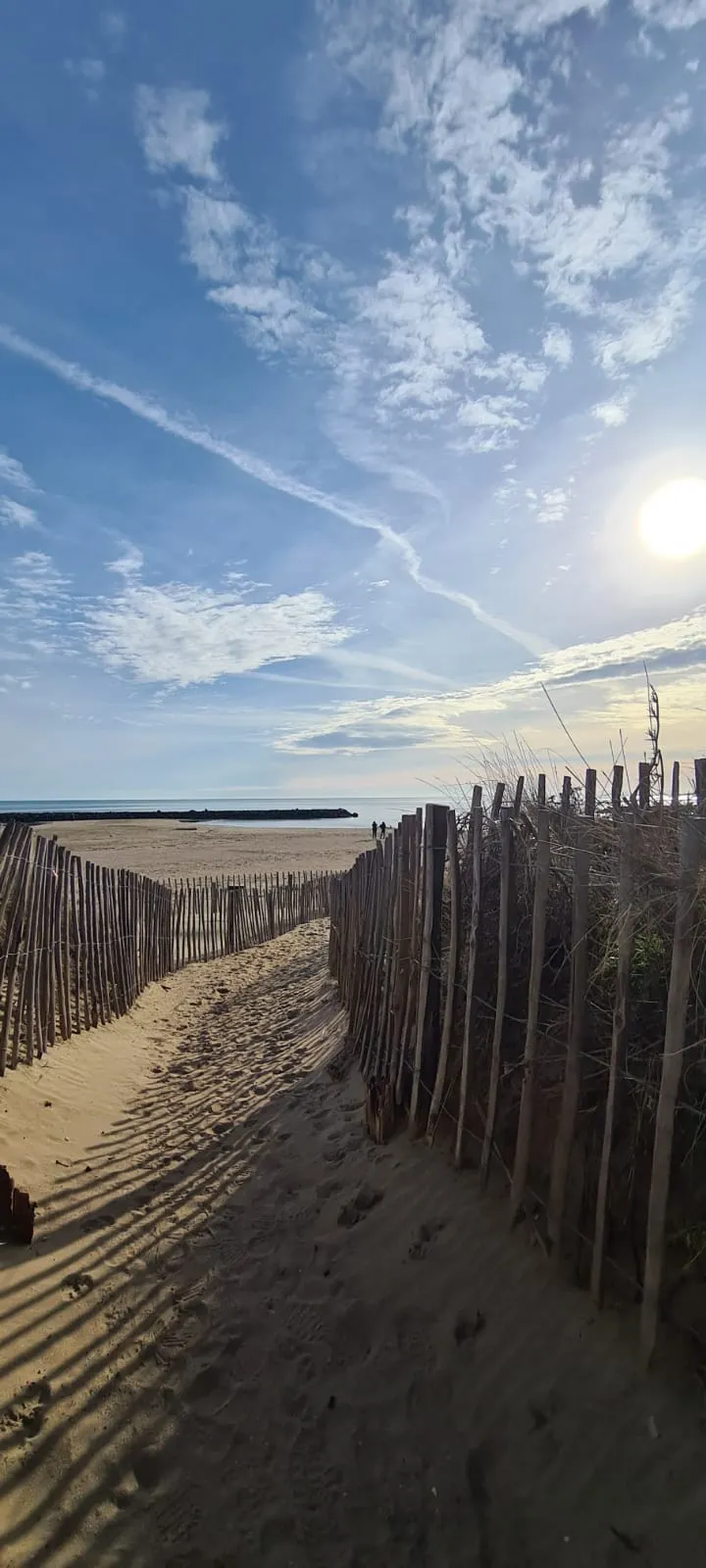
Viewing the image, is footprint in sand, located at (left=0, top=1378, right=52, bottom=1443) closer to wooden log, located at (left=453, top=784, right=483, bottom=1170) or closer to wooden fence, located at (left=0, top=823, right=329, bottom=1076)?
wooden log, located at (left=453, top=784, right=483, bottom=1170)

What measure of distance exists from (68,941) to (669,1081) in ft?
18.7

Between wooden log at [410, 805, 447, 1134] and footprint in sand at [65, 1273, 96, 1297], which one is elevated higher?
wooden log at [410, 805, 447, 1134]

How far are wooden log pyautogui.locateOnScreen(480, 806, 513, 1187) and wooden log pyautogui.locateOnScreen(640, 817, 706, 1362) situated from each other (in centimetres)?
86

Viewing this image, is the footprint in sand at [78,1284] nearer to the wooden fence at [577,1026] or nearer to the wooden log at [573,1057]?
the wooden fence at [577,1026]

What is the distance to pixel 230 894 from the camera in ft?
45.7

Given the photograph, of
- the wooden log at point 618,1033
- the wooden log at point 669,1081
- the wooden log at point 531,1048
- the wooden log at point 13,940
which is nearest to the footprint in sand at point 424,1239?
the wooden log at point 531,1048

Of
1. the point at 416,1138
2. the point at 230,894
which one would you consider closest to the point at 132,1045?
the point at 416,1138

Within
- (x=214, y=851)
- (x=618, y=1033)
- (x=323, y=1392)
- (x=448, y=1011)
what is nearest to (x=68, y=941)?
(x=448, y=1011)

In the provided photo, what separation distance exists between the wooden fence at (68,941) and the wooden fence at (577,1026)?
3022 millimetres

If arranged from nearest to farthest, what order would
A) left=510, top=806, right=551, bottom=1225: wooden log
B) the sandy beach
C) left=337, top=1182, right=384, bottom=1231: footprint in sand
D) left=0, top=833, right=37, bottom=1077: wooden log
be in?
left=510, top=806, right=551, bottom=1225: wooden log < left=337, top=1182, right=384, bottom=1231: footprint in sand < left=0, top=833, right=37, bottom=1077: wooden log < the sandy beach

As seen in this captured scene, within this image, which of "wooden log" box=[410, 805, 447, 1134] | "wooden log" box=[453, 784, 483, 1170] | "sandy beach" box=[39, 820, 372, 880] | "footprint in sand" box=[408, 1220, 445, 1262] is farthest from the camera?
"sandy beach" box=[39, 820, 372, 880]

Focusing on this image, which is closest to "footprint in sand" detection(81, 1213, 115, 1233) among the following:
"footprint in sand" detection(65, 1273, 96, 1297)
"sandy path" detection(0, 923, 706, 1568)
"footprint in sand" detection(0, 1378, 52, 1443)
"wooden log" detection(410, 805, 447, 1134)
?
"sandy path" detection(0, 923, 706, 1568)

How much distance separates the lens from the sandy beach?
25.6 m

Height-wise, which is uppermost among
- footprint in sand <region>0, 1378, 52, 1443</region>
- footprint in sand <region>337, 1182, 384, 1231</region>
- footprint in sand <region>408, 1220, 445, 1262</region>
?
footprint in sand <region>408, 1220, 445, 1262</region>
